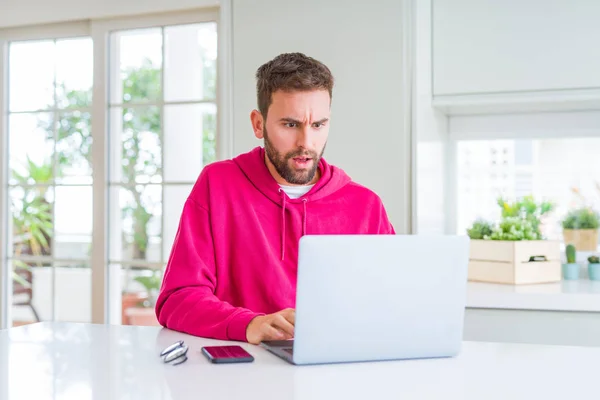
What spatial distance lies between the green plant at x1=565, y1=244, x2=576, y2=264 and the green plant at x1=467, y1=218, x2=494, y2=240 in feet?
1.16

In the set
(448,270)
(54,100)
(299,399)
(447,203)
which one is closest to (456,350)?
(448,270)

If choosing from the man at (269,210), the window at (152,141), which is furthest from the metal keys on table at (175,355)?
the window at (152,141)

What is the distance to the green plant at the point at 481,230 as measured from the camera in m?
2.88

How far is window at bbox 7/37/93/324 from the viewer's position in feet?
11.7

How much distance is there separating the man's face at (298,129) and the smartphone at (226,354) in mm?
567

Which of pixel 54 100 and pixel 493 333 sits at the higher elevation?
pixel 54 100

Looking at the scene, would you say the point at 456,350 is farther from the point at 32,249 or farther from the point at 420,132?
the point at 32,249

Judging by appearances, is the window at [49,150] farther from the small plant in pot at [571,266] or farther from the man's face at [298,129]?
the small plant in pot at [571,266]

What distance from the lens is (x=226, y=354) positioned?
134 centimetres

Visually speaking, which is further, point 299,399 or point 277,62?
point 277,62

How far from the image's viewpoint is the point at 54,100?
3.58 meters

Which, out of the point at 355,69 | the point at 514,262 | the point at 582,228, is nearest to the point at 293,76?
the point at 355,69

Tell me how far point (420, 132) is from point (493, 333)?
0.83 meters

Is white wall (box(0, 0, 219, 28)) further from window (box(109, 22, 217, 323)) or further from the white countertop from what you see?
the white countertop
